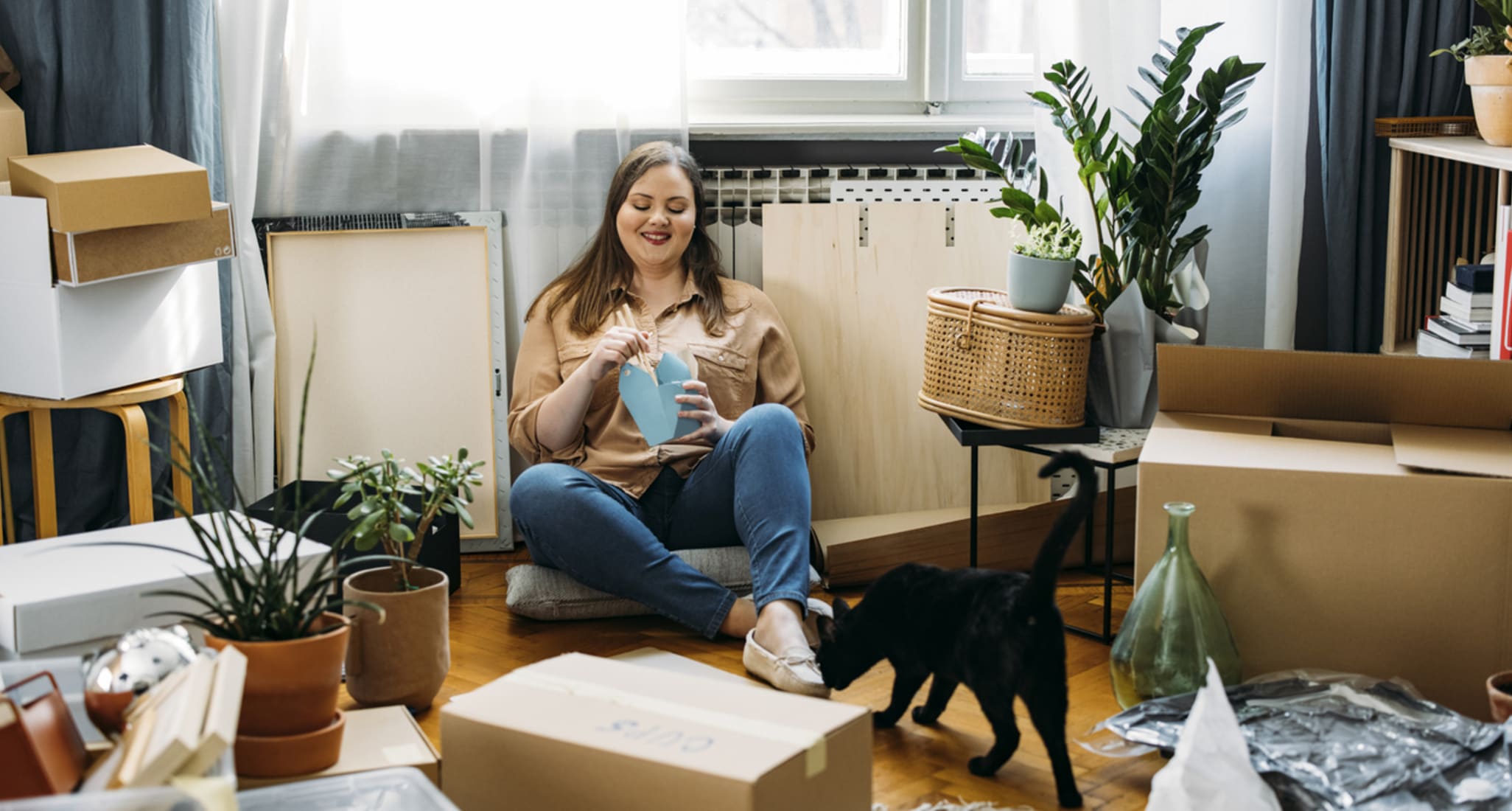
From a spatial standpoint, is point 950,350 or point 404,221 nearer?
point 950,350

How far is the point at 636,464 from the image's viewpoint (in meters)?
2.45

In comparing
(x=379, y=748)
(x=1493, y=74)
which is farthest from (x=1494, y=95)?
(x=379, y=748)

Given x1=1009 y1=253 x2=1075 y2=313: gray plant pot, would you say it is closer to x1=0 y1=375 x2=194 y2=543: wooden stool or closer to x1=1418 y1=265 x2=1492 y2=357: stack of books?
x1=1418 y1=265 x2=1492 y2=357: stack of books

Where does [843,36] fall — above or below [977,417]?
above

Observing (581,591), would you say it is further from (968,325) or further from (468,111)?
(468,111)

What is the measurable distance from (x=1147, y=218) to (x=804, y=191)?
752 millimetres

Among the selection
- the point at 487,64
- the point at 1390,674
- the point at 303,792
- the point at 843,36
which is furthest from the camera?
the point at 843,36

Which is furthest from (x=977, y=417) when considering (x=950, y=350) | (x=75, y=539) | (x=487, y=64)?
(x=75, y=539)

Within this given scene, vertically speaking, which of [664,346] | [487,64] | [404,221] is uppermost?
[487,64]

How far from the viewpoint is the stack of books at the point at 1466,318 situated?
2268mm

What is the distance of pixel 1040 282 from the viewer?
2.28 meters

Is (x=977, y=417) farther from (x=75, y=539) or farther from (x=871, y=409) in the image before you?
(x=75, y=539)

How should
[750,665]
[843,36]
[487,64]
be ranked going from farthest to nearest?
1. [843,36]
2. [487,64]
3. [750,665]

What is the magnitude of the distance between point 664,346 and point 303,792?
4.33 ft
